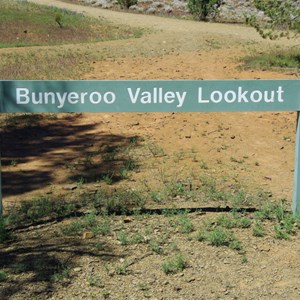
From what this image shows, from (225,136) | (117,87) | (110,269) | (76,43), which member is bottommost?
(110,269)

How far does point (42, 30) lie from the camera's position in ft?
68.7

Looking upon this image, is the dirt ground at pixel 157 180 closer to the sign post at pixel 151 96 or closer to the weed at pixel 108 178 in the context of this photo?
the weed at pixel 108 178

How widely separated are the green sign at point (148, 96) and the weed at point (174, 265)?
4.38 ft

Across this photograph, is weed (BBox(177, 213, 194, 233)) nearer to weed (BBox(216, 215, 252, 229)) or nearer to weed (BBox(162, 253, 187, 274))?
weed (BBox(216, 215, 252, 229))

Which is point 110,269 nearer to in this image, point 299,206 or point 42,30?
point 299,206

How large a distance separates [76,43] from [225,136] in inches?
438

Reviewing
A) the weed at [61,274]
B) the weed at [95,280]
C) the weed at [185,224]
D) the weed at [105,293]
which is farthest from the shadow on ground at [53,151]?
the weed at [105,293]

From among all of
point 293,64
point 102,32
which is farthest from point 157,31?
point 293,64

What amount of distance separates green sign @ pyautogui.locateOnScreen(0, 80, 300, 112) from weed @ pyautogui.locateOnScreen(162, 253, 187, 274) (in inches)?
52.5

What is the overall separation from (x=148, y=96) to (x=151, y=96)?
0.02 metres

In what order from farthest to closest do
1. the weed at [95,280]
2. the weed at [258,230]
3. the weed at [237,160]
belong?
the weed at [237,160] → the weed at [258,230] → the weed at [95,280]

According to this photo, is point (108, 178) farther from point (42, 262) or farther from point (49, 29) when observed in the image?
point (49, 29)

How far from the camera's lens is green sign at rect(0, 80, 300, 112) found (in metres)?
5.09

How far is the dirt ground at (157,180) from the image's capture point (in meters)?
4.20
